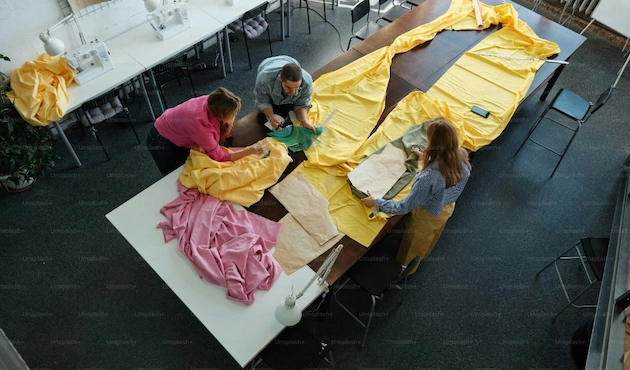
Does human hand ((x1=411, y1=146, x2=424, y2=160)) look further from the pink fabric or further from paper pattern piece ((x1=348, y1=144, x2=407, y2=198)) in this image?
the pink fabric

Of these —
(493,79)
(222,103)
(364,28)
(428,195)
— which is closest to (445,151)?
(428,195)

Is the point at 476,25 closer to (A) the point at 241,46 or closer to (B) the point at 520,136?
(B) the point at 520,136

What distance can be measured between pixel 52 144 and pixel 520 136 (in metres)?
4.59

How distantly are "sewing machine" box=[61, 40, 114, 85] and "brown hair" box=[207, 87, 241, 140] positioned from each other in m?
1.56

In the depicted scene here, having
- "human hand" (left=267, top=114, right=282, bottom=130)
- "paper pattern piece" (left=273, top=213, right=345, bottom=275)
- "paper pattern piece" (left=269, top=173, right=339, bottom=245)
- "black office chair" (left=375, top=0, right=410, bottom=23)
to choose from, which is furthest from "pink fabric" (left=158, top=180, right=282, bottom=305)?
"black office chair" (left=375, top=0, right=410, bottom=23)

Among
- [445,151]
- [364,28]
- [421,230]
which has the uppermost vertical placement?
[445,151]

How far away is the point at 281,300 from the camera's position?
271 cm

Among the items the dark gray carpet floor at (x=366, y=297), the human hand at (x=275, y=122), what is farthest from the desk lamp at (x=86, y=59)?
the human hand at (x=275, y=122)

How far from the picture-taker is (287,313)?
8.10ft

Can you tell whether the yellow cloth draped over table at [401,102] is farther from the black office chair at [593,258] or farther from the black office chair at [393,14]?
the black office chair at [593,258]

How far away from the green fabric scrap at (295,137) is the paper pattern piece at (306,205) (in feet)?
0.81

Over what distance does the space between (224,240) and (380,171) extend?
120cm

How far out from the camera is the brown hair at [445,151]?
2.67 meters

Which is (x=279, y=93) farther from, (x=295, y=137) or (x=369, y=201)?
(x=369, y=201)
